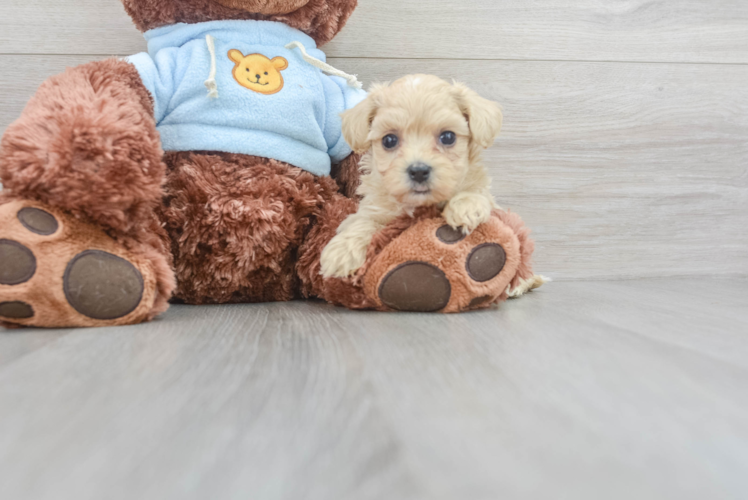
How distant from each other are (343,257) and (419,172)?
19 centimetres

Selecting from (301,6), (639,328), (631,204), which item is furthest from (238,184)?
(631,204)

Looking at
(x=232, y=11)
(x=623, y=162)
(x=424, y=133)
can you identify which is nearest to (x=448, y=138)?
(x=424, y=133)

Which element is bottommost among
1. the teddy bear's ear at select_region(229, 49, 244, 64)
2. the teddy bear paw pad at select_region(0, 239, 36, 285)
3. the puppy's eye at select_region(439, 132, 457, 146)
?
the teddy bear paw pad at select_region(0, 239, 36, 285)

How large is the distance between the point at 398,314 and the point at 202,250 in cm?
40

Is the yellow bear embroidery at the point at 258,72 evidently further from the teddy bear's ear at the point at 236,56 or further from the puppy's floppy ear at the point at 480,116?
the puppy's floppy ear at the point at 480,116

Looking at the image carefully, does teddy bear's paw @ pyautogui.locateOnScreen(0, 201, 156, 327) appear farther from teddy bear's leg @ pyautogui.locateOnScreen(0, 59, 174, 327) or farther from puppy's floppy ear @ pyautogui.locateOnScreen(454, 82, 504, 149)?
puppy's floppy ear @ pyautogui.locateOnScreen(454, 82, 504, 149)

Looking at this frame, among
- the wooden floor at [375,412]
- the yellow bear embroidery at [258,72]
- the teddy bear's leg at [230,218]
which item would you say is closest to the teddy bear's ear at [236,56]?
the yellow bear embroidery at [258,72]

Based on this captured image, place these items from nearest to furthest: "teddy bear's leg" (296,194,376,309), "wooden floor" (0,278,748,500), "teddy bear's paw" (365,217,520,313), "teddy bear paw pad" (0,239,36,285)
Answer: "wooden floor" (0,278,748,500) → "teddy bear paw pad" (0,239,36,285) → "teddy bear's paw" (365,217,520,313) → "teddy bear's leg" (296,194,376,309)

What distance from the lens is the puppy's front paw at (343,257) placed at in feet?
2.92

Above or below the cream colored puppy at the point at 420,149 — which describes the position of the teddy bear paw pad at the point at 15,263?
below

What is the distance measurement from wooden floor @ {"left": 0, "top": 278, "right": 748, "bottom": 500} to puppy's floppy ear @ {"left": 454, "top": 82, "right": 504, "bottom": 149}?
1.07 ft

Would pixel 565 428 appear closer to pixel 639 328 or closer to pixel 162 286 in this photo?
pixel 639 328

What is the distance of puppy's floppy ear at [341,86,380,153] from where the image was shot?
2.97 ft

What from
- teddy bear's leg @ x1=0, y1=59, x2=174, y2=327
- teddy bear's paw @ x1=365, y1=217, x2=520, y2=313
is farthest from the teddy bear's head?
teddy bear's paw @ x1=365, y1=217, x2=520, y2=313
